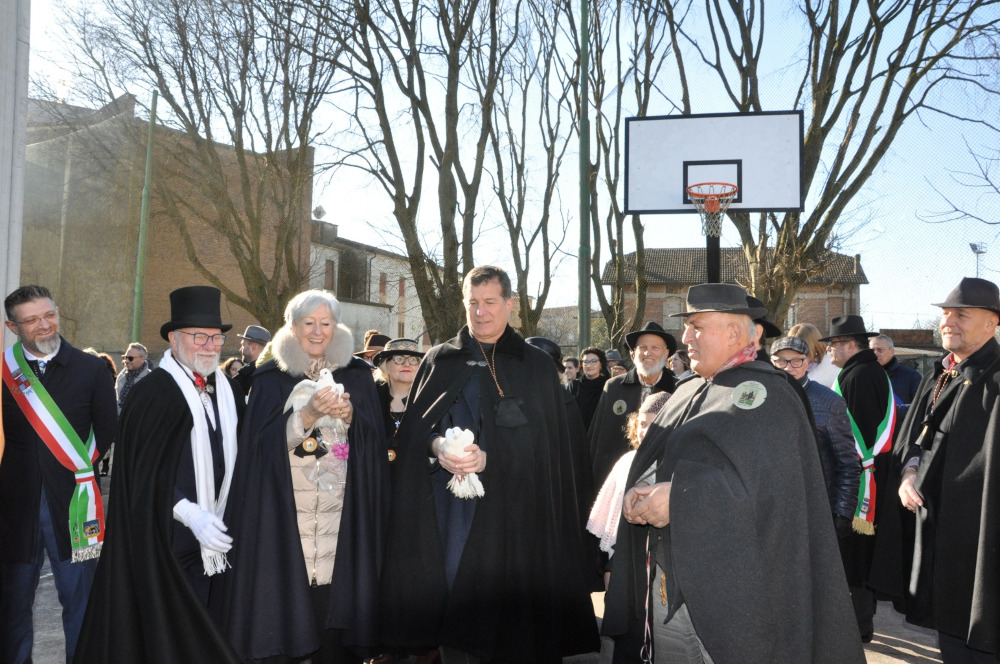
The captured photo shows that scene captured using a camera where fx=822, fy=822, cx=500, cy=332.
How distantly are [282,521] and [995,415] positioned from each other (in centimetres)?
337

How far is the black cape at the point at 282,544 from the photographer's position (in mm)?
3898

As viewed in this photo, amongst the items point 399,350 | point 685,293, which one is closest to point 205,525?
point 399,350

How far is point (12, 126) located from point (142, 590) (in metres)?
2.06

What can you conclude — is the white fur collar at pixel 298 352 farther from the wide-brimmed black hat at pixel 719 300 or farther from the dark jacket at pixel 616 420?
the dark jacket at pixel 616 420

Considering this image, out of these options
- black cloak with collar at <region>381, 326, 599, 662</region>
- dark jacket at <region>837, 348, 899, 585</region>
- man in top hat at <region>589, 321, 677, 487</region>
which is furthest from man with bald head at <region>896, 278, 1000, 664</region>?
man in top hat at <region>589, 321, 677, 487</region>

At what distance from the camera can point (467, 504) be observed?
4.41m

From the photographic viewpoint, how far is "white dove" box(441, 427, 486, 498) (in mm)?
3934

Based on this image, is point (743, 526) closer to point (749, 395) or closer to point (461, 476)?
point (749, 395)

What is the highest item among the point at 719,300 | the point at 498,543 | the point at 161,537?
the point at 719,300

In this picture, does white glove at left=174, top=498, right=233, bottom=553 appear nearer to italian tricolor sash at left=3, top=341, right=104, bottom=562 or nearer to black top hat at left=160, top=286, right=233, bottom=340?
black top hat at left=160, top=286, right=233, bottom=340

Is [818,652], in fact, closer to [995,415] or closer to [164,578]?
[995,415]

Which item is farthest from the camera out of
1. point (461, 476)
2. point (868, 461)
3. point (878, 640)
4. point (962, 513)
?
point (878, 640)

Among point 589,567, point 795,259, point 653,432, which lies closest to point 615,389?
point 589,567

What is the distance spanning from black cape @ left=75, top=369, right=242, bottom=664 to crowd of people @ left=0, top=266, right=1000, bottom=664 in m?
0.01
